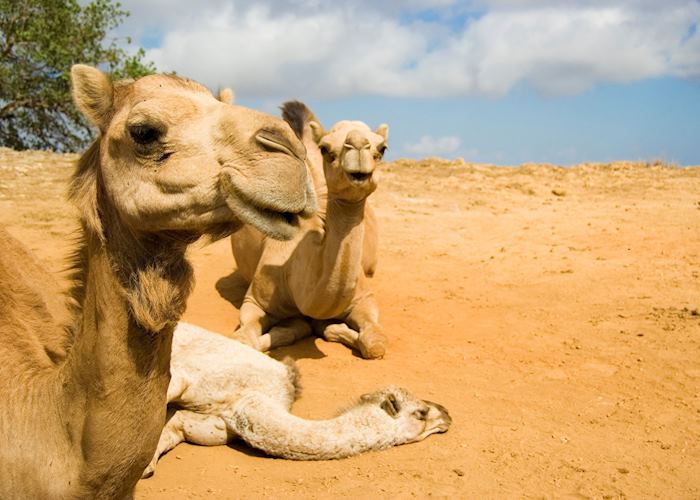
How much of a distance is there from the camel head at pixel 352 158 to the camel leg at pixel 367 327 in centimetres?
121

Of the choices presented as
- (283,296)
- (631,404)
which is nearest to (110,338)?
(631,404)

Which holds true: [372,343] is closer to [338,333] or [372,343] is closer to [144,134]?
[338,333]

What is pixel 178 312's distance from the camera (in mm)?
2582

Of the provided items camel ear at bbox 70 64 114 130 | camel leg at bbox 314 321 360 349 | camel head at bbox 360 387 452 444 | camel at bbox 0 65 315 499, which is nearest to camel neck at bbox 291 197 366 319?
camel leg at bbox 314 321 360 349

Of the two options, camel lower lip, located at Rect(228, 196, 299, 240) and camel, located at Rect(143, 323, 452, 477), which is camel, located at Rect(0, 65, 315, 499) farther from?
camel, located at Rect(143, 323, 452, 477)

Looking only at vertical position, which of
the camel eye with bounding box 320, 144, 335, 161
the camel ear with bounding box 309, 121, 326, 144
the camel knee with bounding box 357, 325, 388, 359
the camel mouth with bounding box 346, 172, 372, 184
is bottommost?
the camel knee with bounding box 357, 325, 388, 359

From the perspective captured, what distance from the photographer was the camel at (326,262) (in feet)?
18.5

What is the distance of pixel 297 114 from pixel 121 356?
5768mm

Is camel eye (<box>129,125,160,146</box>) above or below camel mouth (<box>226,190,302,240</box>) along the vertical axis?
above

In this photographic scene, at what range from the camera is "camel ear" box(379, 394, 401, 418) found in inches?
172

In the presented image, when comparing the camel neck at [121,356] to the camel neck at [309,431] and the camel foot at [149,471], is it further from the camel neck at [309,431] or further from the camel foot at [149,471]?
the camel neck at [309,431]

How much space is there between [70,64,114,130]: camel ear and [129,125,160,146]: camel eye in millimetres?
208

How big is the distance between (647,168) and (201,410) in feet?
44.4

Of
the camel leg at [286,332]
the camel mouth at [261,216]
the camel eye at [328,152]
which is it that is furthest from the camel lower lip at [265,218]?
the camel leg at [286,332]
